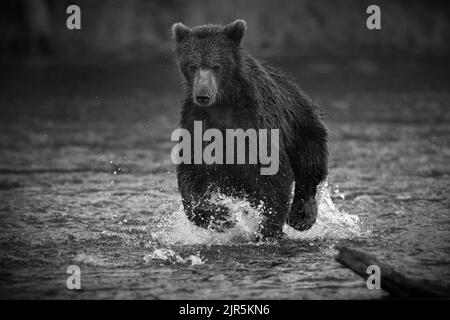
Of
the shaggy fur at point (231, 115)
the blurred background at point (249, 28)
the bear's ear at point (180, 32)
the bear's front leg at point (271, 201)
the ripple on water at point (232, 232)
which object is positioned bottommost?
the ripple on water at point (232, 232)

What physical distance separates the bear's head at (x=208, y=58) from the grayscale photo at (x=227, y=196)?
0.01m

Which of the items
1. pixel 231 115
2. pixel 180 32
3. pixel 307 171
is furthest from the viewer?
pixel 307 171

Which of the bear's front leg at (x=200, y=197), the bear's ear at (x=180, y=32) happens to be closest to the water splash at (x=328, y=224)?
the bear's front leg at (x=200, y=197)

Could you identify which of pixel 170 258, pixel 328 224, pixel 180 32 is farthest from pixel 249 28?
pixel 170 258

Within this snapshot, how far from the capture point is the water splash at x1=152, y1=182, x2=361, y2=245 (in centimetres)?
756

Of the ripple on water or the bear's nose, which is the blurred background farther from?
the bear's nose

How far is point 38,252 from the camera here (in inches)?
289

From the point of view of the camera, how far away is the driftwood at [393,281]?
561 centimetres

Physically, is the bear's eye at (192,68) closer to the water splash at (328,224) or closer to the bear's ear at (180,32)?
the bear's ear at (180,32)

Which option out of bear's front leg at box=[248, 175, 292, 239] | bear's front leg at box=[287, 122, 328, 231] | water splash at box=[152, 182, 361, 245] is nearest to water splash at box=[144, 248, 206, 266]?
water splash at box=[152, 182, 361, 245]

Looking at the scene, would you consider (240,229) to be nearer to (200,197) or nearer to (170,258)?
(200,197)

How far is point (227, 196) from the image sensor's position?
24.6 feet

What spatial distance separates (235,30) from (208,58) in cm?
41
